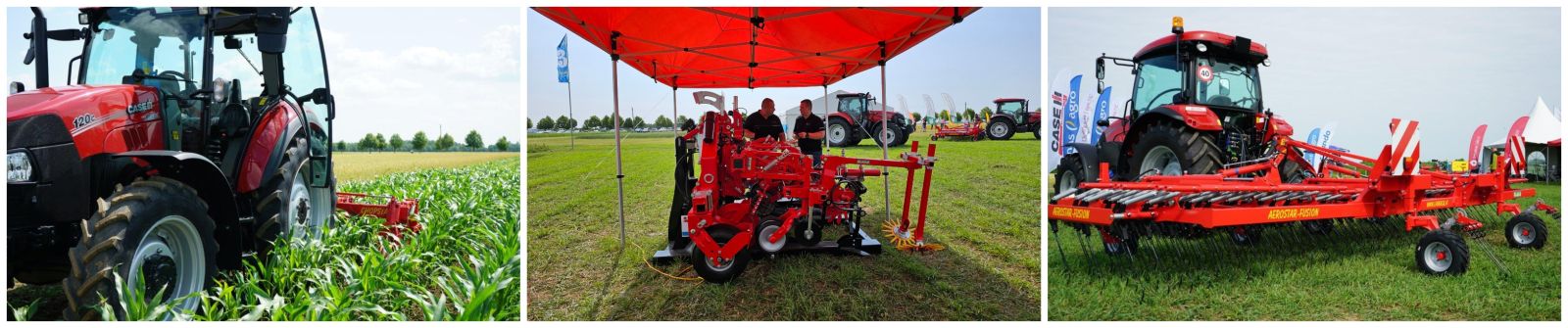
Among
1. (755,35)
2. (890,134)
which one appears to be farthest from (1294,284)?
(890,134)

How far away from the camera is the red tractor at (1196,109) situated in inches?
185

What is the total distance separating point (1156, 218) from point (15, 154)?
187 inches

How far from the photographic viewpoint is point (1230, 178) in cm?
409

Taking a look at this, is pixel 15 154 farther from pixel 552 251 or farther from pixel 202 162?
pixel 552 251

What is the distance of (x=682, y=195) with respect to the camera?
4941 millimetres

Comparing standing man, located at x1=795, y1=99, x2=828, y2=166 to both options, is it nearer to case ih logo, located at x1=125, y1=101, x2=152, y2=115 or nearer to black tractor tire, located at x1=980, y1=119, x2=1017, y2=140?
case ih logo, located at x1=125, y1=101, x2=152, y2=115

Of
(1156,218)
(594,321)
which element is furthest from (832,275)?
(1156,218)

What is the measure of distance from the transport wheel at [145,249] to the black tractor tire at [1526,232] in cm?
766

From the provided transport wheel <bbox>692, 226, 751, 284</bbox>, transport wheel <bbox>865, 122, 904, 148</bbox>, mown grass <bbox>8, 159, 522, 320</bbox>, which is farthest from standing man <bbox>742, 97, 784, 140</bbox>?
transport wheel <bbox>865, 122, 904, 148</bbox>

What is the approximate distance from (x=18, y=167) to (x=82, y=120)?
420 mm

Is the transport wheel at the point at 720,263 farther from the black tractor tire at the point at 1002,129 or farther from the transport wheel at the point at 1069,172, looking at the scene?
the black tractor tire at the point at 1002,129

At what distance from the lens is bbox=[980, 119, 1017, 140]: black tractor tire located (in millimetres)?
18781

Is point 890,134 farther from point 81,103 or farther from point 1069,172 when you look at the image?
point 81,103

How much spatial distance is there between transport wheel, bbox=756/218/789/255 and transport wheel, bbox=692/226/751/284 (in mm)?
298
